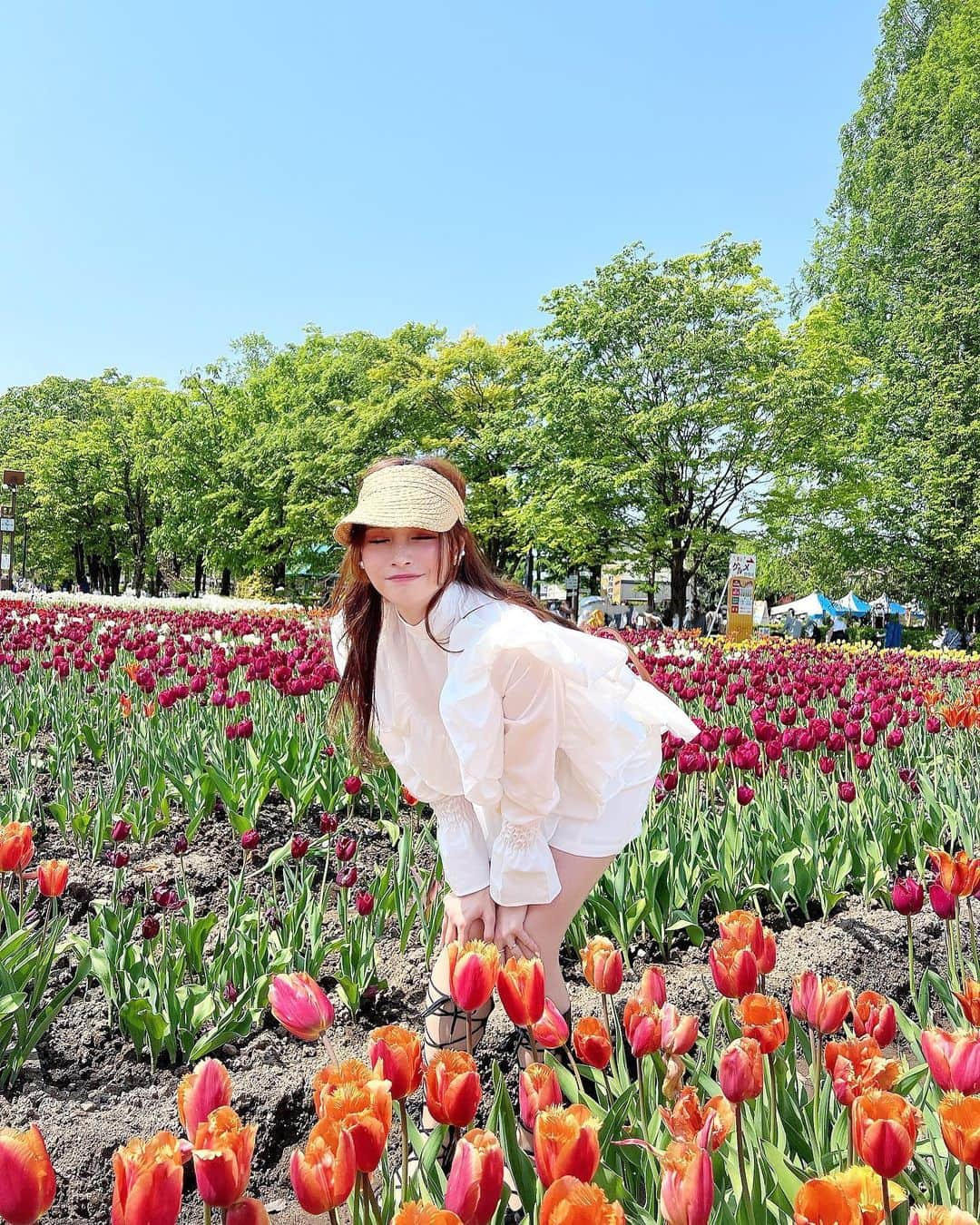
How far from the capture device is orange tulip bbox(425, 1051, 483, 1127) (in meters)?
1.05

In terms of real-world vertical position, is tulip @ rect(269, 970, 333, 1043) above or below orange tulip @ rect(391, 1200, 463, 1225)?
below

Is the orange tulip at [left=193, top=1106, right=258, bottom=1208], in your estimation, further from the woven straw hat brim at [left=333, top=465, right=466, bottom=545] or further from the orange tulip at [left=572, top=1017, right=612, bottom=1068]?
the woven straw hat brim at [left=333, top=465, right=466, bottom=545]

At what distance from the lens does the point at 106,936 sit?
2.32 metres

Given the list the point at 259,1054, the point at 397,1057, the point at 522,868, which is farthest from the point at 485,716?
the point at 259,1054

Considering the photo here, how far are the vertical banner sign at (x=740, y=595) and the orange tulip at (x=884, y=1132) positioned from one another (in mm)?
14792

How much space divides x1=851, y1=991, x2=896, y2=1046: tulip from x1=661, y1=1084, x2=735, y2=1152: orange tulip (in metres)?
0.34

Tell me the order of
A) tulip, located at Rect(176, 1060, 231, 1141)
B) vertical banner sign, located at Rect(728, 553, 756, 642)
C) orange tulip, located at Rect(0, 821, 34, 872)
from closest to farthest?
1. tulip, located at Rect(176, 1060, 231, 1141)
2. orange tulip, located at Rect(0, 821, 34, 872)
3. vertical banner sign, located at Rect(728, 553, 756, 642)

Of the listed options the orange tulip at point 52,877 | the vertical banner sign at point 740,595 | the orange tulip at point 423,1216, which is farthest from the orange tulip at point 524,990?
the vertical banner sign at point 740,595

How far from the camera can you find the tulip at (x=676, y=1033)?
1.31m

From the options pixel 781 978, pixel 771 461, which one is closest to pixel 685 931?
pixel 781 978

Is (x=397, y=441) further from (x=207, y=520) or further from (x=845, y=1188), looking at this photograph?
(x=845, y=1188)

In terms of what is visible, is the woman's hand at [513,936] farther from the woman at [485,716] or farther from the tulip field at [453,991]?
the tulip field at [453,991]

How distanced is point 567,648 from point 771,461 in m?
20.6

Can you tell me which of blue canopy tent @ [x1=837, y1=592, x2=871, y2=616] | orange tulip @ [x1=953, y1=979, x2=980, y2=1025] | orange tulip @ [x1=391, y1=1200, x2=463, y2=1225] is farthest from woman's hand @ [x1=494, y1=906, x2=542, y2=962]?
blue canopy tent @ [x1=837, y1=592, x2=871, y2=616]
